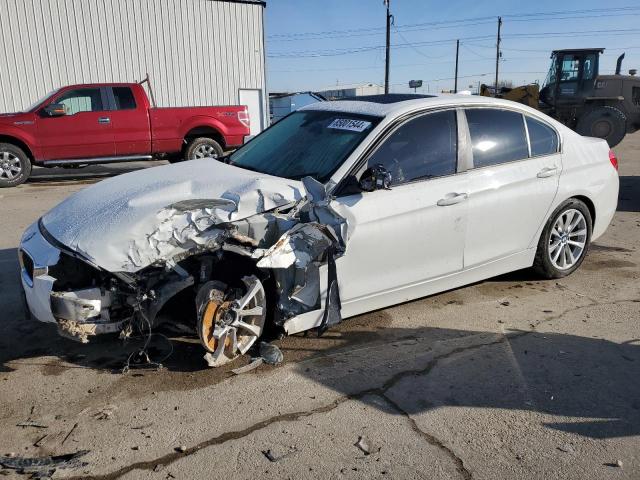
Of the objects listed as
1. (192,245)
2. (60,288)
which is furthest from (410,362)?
(60,288)

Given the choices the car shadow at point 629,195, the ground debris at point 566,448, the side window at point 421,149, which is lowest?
the ground debris at point 566,448

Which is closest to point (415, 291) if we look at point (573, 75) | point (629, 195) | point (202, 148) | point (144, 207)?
point (144, 207)

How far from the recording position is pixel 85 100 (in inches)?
456

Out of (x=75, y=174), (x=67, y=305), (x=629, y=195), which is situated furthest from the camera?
(x=75, y=174)

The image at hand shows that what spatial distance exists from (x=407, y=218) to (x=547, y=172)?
5.45 ft

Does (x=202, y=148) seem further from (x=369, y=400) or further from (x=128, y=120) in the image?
(x=369, y=400)

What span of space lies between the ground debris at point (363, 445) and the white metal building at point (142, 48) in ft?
60.2

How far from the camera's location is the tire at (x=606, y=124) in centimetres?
1723

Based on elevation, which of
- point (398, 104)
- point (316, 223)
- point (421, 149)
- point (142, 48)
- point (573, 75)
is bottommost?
point (316, 223)

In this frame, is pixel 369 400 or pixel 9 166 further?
pixel 9 166

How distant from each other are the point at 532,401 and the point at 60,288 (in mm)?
2880

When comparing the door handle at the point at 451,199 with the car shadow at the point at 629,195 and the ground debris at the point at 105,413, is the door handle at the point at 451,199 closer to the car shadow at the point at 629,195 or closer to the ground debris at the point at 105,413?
the ground debris at the point at 105,413

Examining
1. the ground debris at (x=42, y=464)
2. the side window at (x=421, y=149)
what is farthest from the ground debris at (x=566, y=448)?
the ground debris at (x=42, y=464)

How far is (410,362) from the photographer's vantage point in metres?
3.71
